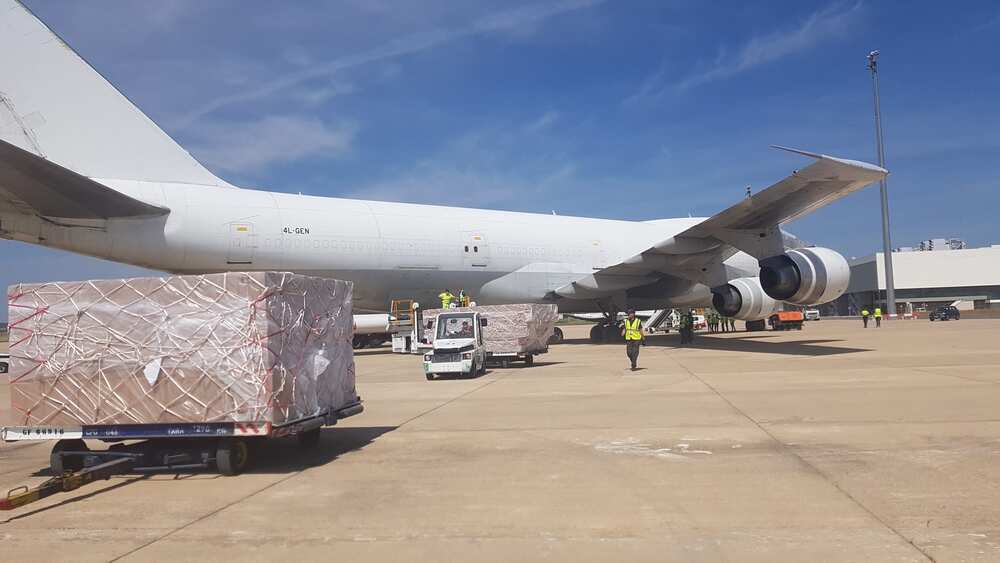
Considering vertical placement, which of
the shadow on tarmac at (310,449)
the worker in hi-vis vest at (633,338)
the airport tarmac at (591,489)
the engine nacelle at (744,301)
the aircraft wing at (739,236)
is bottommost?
the shadow on tarmac at (310,449)

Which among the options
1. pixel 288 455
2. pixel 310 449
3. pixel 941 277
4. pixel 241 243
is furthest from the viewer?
pixel 941 277

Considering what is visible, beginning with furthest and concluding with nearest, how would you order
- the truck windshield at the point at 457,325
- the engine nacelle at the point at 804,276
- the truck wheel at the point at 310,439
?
the engine nacelle at the point at 804,276 → the truck windshield at the point at 457,325 → the truck wheel at the point at 310,439

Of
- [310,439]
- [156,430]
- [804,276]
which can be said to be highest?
[804,276]

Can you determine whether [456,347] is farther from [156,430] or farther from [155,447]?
[156,430]

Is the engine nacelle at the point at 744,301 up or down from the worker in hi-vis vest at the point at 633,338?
up

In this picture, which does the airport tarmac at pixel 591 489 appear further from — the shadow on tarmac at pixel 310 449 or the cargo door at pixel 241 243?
the cargo door at pixel 241 243

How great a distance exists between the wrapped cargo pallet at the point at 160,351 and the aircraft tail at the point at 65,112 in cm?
1220

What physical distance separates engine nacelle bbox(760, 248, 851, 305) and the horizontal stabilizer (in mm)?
17536

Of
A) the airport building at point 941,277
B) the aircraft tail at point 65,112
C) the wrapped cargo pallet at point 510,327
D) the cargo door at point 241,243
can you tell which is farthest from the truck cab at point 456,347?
the airport building at point 941,277

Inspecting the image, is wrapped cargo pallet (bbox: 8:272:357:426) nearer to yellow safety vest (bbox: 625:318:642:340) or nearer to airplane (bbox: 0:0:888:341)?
airplane (bbox: 0:0:888:341)

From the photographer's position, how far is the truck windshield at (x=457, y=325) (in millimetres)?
17000

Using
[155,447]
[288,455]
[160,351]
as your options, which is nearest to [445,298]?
[288,455]

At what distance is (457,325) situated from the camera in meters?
17.1

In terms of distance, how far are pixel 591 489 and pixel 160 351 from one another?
180 inches
